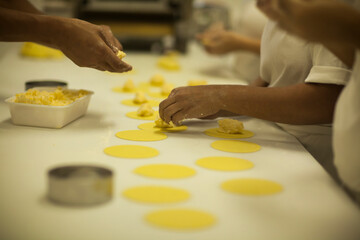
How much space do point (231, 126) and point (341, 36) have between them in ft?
1.96

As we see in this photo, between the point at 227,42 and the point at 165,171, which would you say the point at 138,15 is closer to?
the point at 227,42

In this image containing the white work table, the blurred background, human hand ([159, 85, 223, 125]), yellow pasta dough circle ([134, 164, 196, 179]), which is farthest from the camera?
the blurred background

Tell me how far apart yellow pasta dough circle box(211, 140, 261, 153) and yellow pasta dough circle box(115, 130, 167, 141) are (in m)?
0.18

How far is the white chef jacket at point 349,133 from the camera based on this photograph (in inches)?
36.7

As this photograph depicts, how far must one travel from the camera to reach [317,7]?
2.71ft

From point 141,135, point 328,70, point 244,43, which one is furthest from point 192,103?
point 244,43

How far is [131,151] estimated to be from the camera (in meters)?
1.16

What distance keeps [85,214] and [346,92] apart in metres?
0.67

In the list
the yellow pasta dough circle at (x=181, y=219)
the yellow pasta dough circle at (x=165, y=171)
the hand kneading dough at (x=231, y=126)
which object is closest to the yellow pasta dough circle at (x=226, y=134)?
the hand kneading dough at (x=231, y=126)

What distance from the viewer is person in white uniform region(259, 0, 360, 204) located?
0.83m

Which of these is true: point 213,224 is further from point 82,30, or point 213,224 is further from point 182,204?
point 82,30

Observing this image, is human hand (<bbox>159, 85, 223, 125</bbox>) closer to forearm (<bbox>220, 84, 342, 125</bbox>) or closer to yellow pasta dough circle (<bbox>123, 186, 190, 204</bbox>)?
forearm (<bbox>220, 84, 342, 125</bbox>)

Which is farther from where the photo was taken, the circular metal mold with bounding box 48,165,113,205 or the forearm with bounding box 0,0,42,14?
the forearm with bounding box 0,0,42,14

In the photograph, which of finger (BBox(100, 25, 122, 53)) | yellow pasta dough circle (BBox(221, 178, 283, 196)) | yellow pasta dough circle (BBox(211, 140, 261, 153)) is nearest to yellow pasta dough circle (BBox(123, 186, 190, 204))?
yellow pasta dough circle (BBox(221, 178, 283, 196))
